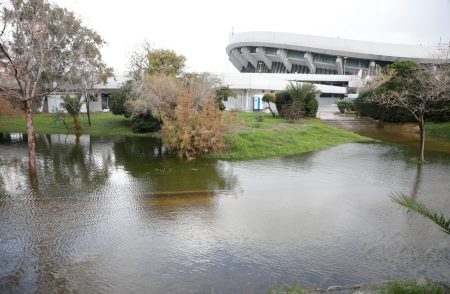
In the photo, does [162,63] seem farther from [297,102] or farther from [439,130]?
[439,130]

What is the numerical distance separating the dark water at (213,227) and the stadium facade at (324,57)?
A: 120 feet

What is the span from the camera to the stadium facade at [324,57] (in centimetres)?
5212

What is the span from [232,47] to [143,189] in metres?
69.8

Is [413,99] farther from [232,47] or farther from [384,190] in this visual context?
[232,47]

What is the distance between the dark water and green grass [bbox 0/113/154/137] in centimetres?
976

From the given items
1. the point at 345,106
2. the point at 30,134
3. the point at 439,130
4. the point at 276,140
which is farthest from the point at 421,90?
the point at 30,134

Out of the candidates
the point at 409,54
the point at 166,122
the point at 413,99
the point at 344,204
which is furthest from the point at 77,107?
the point at 409,54

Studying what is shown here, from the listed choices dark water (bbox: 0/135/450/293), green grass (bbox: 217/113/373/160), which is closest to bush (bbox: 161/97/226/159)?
green grass (bbox: 217/113/373/160)

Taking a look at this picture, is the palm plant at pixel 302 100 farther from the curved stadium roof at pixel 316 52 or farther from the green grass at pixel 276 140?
the curved stadium roof at pixel 316 52

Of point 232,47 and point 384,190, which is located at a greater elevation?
point 232,47

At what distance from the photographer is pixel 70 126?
81.5 feet

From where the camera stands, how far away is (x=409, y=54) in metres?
56.9

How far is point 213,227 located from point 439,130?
20.0 m

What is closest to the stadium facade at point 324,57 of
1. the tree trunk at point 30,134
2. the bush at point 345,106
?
the bush at point 345,106
